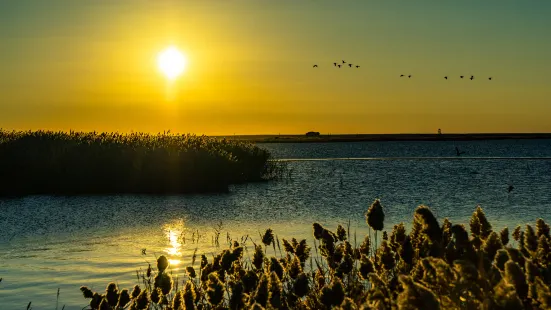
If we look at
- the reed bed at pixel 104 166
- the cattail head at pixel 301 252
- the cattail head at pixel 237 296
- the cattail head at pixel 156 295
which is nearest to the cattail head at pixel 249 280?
the cattail head at pixel 237 296

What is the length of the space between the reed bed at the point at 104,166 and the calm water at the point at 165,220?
3.22 m

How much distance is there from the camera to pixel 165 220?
3078 cm

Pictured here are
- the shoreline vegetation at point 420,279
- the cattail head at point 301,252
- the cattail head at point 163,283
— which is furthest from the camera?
the cattail head at point 301,252

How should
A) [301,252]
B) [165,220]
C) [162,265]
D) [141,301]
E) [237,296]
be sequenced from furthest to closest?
[165,220] < [301,252] < [162,265] < [141,301] < [237,296]

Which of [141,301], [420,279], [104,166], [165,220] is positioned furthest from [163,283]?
[104,166]

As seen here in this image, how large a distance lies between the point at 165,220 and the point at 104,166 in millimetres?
17452

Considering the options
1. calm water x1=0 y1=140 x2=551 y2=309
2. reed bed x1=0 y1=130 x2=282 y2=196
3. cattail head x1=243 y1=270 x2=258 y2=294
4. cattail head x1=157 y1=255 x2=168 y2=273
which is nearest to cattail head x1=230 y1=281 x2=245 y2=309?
cattail head x1=243 y1=270 x2=258 y2=294

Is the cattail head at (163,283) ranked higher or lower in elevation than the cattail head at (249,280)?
lower

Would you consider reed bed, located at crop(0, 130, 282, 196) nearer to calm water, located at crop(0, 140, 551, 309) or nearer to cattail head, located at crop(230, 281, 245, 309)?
calm water, located at crop(0, 140, 551, 309)

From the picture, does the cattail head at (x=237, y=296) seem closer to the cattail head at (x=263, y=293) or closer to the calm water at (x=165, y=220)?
the cattail head at (x=263, y=293)

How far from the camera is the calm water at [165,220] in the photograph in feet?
56.3

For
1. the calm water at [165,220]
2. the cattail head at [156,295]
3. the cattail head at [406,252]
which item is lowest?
the calm water at [165,220]

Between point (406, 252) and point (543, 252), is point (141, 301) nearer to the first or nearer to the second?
point (406, 252)

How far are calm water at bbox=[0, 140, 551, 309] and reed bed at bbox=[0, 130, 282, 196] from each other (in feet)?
10.6
